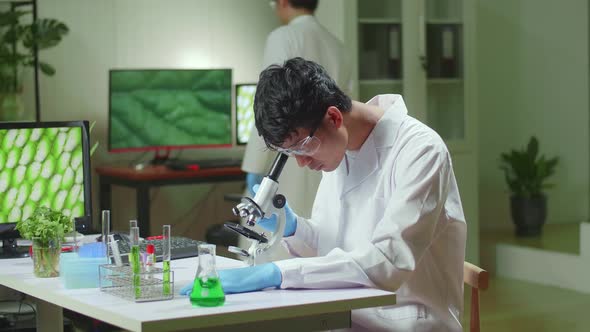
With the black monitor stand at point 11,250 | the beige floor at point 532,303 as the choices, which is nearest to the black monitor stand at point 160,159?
the beige floor at point 532,303

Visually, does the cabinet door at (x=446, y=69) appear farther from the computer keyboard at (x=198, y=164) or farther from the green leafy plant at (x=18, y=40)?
the green leafy plant at (x=18, y=40)

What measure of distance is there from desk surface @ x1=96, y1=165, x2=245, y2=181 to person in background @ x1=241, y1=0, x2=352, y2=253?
31.7 inches

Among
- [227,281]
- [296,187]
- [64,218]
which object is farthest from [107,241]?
[296,187]

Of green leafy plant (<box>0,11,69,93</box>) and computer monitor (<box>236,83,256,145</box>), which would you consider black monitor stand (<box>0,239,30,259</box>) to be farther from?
computer monitor (<box>236,83,256,145</box>)

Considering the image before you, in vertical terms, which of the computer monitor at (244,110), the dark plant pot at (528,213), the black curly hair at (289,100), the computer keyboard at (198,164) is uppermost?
the computer monitor at (244,110)

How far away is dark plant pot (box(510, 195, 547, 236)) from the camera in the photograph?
634 centimetres

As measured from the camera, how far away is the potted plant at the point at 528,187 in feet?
20.6

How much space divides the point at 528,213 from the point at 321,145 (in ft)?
14.2

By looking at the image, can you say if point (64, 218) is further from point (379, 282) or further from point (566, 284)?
point (566, 284)

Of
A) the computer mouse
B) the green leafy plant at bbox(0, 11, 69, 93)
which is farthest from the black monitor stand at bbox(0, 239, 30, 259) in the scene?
the green leafy plant at bbox(0, 11, 69, 93)

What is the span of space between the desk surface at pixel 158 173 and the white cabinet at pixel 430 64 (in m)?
0.94

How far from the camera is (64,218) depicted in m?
2.59

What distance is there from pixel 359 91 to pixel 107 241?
351 centimetres

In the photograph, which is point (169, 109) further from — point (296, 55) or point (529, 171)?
point (529, 171)
